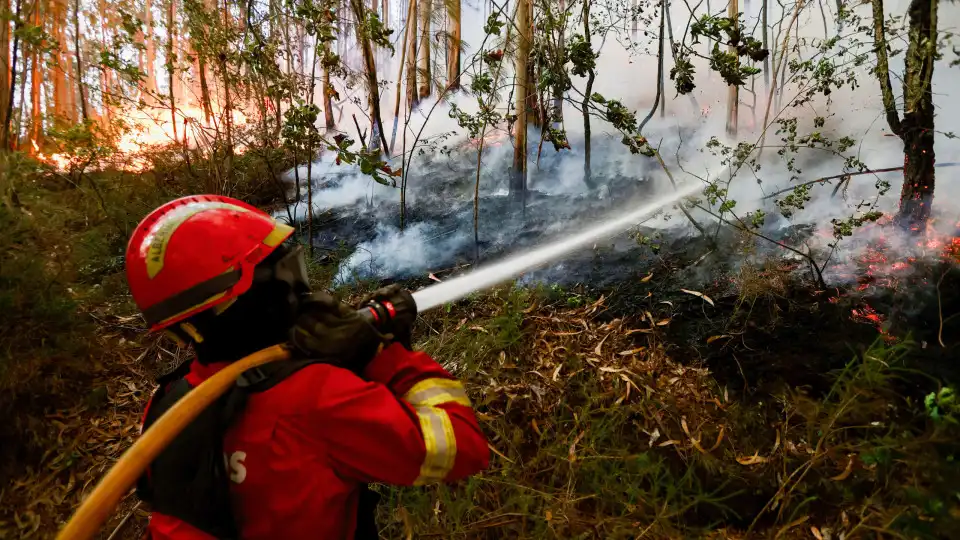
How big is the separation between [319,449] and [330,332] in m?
0.30

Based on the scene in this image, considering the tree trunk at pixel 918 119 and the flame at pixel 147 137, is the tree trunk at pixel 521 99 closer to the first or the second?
the tree trunk at pixel 918 119

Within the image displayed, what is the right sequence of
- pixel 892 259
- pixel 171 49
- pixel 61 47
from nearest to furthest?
pixel 892 259 < pixel 171 49 < pixel 61 47

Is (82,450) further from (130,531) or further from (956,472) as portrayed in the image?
(956,472)

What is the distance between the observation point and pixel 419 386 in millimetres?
1405

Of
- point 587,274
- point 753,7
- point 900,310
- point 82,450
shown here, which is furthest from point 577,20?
point 82,450

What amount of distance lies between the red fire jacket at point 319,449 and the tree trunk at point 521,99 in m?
3.86

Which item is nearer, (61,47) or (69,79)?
(61,47)

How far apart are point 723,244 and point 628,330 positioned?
1123 mm

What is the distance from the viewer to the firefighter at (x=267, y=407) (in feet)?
4.00

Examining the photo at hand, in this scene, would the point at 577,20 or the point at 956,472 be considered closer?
the point at 956,472

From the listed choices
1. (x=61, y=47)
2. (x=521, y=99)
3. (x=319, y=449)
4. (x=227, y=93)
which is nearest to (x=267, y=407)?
(x=319, y=449)

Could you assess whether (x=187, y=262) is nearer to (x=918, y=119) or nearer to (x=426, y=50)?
(x=918, y=119)

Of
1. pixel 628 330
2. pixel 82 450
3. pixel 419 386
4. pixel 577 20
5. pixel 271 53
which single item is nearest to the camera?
pixel 419 386

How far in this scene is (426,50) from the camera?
6637 mm
